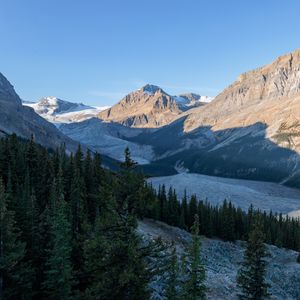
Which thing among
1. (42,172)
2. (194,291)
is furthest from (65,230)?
(42,172)

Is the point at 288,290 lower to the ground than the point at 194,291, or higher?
lower

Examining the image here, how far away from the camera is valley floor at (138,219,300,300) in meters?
53.3

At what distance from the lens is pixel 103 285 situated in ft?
59.4

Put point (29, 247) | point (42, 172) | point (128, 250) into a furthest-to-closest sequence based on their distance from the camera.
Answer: point (42, 172)
point (29, 247)
point (128, 250)

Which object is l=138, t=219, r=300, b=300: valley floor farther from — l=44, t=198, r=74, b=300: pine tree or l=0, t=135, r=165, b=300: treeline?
l=0, t=135, r=165, b=300: treeline

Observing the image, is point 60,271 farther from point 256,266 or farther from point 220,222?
point 220,222

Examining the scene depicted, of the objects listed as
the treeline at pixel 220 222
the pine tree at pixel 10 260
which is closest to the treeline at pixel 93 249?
the pine tree at pixel 10 260

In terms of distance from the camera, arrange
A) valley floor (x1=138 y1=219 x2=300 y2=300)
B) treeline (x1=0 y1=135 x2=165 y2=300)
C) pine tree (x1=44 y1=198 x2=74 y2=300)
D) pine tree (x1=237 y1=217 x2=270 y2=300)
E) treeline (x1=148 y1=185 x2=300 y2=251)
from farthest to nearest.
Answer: treeline (x1=148 y1=185 x2=300 y2=251), valley floor (x1=138 y1=219 x2=300 y2=300), pine tree (x1=237 y1=217 x2=270 y2=300), pine tree (x1=44 y1=198 x2=74 y2=300), treeline (x1=0 y1=135 x2=165 y2=300)

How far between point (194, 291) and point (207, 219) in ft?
240

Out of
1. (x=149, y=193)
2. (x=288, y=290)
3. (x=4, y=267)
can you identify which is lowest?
(x=288, y=290)

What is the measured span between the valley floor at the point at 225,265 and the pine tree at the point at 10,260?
1559 cm

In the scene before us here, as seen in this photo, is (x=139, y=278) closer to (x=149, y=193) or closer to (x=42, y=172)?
(x=149, y=193)

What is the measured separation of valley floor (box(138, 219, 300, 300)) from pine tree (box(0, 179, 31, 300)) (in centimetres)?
1559

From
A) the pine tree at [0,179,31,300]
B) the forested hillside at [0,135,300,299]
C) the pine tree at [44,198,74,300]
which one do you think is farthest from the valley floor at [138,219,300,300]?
the pine tree at [0,179,31,300]
